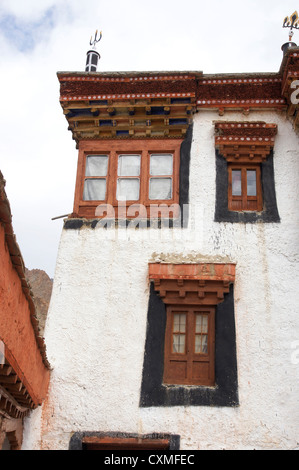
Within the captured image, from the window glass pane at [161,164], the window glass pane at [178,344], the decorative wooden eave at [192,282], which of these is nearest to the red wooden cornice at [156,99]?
the window glass pane at [161,164]

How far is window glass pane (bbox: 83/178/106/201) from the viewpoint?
8859 millimetres

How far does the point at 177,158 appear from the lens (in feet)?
29.2

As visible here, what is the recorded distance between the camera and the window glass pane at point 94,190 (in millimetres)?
8859

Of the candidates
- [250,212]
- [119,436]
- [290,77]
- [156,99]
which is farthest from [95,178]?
[119,436]

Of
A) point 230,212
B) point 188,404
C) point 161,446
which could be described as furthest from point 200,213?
point 161,446

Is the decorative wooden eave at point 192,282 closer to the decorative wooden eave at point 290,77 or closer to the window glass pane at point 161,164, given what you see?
the window glass pane at point 161,164

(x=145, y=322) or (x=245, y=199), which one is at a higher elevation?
(x=245, y=199)

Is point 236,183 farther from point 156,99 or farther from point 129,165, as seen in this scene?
point 156,99

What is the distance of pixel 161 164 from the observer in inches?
353

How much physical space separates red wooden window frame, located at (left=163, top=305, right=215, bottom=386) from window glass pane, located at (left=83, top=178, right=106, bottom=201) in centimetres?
250

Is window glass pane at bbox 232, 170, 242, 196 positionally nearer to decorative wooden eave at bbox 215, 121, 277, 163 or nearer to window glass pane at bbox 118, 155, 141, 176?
decorative wooden eave at bbox 215, 121, 277, 163

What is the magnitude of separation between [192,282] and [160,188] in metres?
1.88

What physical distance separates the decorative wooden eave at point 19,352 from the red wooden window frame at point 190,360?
182 cm

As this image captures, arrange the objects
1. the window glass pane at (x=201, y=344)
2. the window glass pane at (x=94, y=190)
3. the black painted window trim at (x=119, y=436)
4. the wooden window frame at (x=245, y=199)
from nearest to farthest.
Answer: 1. the black painted window trim at (x=119, y=436)
2. the window glass pane at (x=201, y=344)
3. the wooden window frame at (x=245, y=199)
4. the window glass pane at (x=94, y=190)
